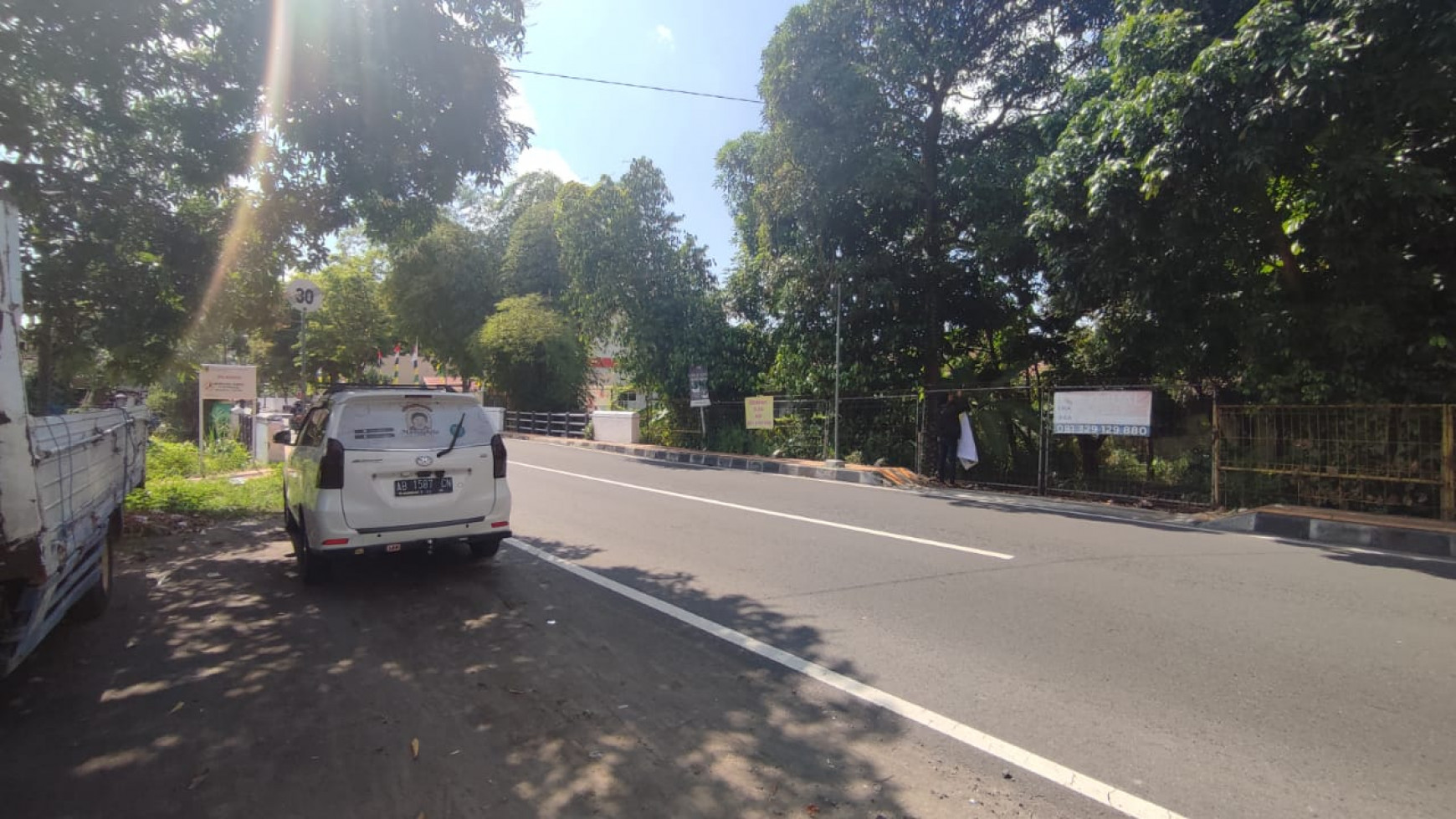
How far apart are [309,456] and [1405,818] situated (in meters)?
7.01

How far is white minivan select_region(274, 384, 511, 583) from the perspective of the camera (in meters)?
5.45

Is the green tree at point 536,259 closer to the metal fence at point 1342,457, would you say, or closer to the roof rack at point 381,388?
the roof rack at point 381,388

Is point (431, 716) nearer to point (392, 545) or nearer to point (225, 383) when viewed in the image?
point (392, 545)

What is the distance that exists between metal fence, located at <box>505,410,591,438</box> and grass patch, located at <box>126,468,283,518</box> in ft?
57.3

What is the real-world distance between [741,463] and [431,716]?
46.9 ft

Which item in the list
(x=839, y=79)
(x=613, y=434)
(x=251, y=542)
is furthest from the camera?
(x=613, y=434)

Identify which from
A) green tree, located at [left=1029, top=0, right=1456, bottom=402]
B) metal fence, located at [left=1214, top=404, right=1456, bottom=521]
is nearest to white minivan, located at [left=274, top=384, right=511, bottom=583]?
green tree, located at [left=1029, top=0, right=1456, bottom=402]

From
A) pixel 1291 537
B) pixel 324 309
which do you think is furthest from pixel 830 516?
pixel 324 309

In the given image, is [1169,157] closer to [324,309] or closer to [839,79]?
[839,79]

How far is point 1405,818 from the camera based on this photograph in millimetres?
2621

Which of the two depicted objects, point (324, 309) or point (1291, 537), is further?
point (324, 309)

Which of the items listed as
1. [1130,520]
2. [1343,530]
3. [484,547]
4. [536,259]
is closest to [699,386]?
[1130,520]

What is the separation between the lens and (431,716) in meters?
3.49

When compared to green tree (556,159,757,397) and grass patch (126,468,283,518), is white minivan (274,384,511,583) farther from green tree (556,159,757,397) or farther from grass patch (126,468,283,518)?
green tree (556,159,757,397)
